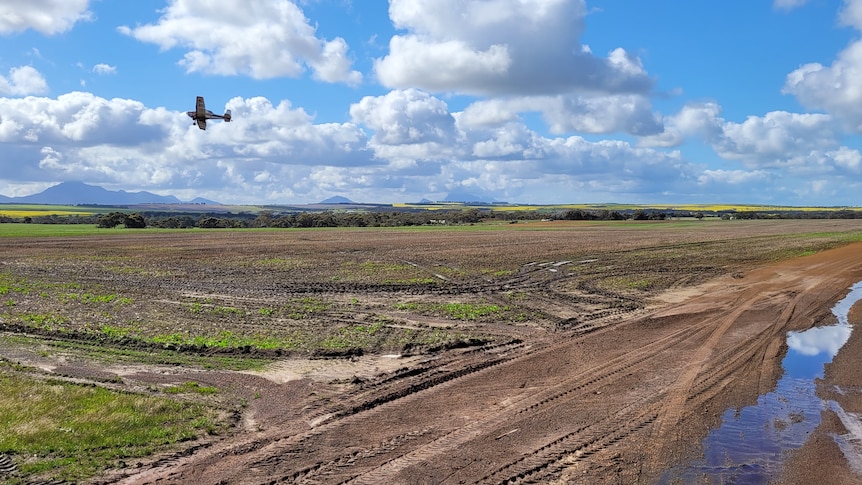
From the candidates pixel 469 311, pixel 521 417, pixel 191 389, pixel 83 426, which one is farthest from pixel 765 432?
pixel 469 311

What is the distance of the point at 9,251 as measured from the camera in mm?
50469

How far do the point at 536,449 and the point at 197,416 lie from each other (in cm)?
561

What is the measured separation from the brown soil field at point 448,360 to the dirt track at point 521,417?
4cm

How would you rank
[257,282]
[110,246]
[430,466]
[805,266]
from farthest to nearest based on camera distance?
[110,246] < [805,266] < [257,282] < [430,466]

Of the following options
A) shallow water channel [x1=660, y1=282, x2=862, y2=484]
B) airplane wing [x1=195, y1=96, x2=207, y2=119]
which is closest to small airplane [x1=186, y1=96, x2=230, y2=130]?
airplane wing [x1=195, y1=96, x2=207, y2=119]

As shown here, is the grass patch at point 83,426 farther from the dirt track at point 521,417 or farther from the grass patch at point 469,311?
the grass patch at point 469,311

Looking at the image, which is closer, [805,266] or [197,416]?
[197,416]

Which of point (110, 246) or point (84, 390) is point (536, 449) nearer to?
point (84, 390)

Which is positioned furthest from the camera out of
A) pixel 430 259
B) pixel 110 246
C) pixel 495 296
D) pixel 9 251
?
pixel 110 246

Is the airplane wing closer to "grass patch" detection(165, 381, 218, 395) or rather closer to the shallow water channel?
"grass patch" detection(165, 381, 218, 395)

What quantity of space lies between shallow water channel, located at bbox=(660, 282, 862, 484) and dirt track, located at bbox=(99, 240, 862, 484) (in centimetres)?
26

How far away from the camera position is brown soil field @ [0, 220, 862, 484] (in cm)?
895

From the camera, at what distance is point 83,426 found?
9992 mm

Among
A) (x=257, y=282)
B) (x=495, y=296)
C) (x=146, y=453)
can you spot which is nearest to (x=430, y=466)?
(x=146, y=453)
